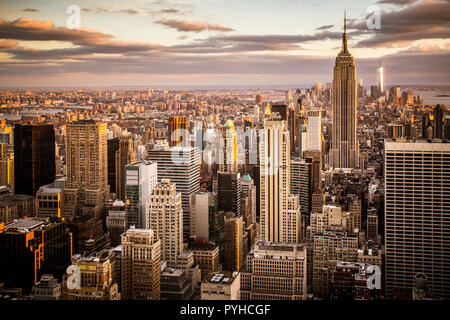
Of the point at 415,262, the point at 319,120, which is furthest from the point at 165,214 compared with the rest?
the point at 319,120

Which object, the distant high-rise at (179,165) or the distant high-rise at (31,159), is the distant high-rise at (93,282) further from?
the distant high-rise at (179,165)

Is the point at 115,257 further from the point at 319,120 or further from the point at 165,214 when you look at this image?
the point at 319,120

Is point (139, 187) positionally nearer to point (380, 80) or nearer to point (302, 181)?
point (302, 181)

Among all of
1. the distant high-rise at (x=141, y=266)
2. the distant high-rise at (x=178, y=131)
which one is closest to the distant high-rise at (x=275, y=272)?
the distant high-rise at (x=141, y=266)

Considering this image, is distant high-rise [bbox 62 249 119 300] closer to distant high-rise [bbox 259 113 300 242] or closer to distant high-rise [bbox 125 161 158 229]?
distant high-rise [bbox 125 161 158 229]

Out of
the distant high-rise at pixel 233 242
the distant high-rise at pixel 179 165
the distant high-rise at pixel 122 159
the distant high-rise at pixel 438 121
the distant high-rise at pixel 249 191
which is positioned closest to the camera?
the distant high-rise at pixel 438 121
